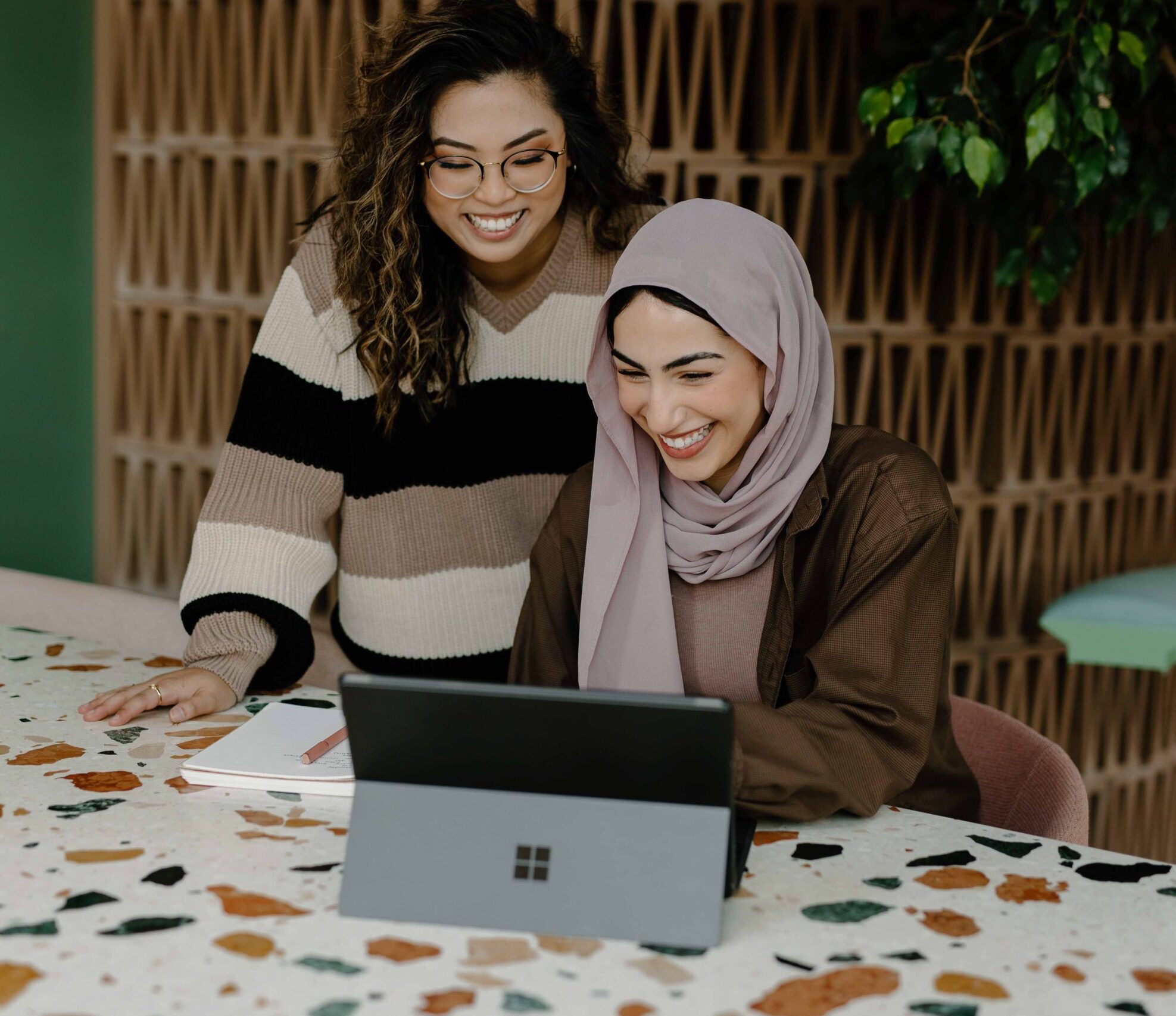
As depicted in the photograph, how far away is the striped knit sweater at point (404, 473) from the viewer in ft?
5.83

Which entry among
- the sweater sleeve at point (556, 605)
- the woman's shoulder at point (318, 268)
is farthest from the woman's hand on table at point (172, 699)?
the woman's shoulder at point (318, 268)

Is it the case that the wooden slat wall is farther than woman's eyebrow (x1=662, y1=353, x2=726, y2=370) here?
Yes

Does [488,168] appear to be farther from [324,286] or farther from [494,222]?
[324,286]

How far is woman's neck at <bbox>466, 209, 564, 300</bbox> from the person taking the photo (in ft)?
6.17

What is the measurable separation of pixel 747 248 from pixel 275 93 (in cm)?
186

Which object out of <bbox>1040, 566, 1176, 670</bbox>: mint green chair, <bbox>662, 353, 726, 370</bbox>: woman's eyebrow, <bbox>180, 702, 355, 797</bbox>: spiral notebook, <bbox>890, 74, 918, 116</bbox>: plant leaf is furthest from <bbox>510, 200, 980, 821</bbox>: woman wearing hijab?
<bbox>1040, 566, 1176, 670</bbox>: mint green chair

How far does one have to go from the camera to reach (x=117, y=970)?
3.10 feet

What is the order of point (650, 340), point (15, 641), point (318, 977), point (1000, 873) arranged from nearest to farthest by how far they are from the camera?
point (318, 977) → point (1000, 873) → point (650, 340) → point (15, 641)

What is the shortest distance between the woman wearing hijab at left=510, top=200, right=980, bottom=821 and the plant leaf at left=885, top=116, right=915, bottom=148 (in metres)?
0.73

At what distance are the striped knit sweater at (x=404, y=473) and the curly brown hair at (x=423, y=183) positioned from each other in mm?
39

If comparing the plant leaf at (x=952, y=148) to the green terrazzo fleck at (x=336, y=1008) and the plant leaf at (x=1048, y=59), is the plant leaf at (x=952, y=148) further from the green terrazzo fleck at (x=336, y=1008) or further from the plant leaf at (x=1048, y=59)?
the green terrazzo fleck at (x=336, y=1008)

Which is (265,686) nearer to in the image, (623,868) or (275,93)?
(623,868)

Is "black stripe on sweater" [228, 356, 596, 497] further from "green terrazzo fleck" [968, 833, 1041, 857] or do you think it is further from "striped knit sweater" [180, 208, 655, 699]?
"green terrazzo fleck" [968, 833, 1041, 857]

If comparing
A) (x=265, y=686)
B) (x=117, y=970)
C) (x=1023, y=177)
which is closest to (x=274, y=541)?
(x=265, y=686)
